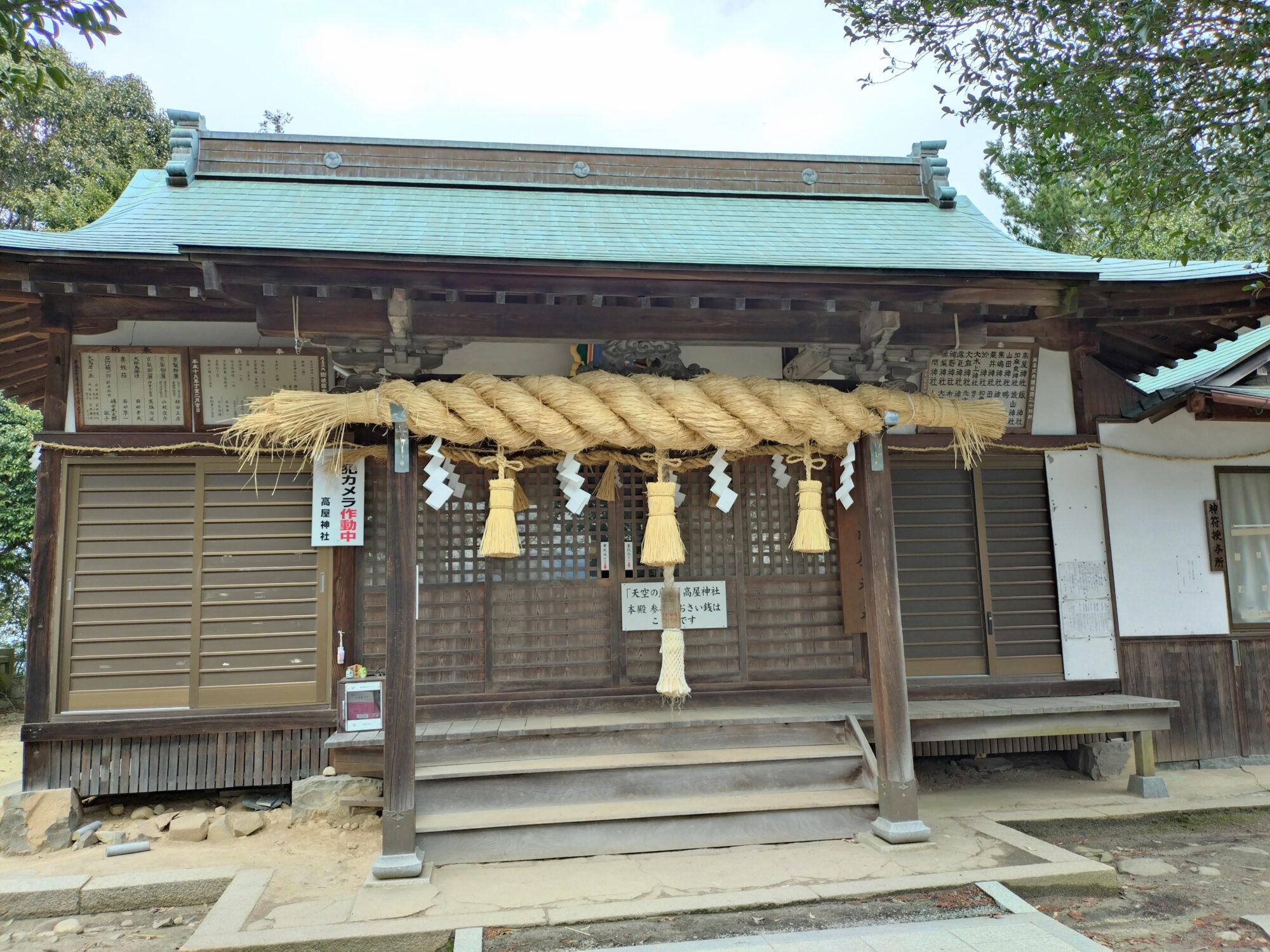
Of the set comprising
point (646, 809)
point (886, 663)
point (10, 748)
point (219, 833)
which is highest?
point (886, 663)

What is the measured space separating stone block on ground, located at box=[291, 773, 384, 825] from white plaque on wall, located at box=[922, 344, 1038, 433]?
18.4 feet

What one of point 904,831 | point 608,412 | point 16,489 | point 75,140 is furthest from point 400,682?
point 75,140

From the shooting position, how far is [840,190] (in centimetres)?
737

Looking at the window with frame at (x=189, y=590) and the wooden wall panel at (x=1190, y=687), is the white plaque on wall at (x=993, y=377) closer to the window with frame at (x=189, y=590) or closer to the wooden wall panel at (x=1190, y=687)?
the wooden wall panel at (x=1190, y=687)

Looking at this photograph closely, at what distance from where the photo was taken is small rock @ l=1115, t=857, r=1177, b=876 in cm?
512

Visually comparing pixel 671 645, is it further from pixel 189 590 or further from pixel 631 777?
pixel 189 590

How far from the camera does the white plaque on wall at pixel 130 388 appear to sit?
19.7 feet

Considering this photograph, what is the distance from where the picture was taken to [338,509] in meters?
6.16

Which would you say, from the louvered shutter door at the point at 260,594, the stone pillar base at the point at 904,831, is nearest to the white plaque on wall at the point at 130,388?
the louvered shutter door at the point at 260,594

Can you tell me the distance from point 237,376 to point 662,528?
352 centimetres

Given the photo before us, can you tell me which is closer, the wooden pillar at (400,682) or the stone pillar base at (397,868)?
the stone pillar base at (397,868)

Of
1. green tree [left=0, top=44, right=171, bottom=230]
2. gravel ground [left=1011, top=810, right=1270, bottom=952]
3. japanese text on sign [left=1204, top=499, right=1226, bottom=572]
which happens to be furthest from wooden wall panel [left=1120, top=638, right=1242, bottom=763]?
green tree [left=0, top=44, right=171, bottom=230]

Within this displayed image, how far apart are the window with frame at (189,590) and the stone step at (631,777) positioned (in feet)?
5.07

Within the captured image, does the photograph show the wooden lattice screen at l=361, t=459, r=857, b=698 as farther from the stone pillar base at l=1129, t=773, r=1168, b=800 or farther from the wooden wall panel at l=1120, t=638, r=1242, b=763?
the wooden wall panel at l=1120, t=638, r=1242, b=763
